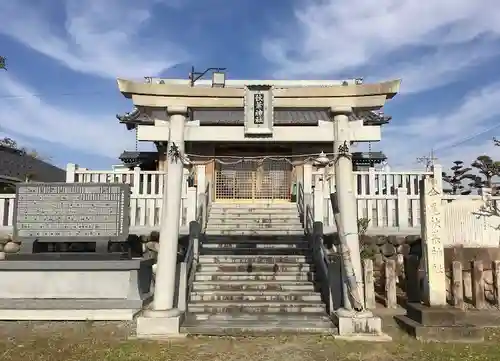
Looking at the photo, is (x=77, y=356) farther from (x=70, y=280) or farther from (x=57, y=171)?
(x=57, y=171)

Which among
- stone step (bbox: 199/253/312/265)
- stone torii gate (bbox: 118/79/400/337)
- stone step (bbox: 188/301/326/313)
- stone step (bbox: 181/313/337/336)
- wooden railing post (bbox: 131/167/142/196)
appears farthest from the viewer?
wooden railing post (bbox: 131/167/142/196)

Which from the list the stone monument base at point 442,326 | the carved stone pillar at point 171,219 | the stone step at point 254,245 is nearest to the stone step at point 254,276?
the stone step at point 254,245

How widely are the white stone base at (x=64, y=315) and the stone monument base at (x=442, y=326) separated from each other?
589 cm

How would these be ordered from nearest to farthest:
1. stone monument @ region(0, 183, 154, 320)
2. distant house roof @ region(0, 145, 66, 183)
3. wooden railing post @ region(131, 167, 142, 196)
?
stone monument @ region(0, 183, 154, 320) < wooden railing post @ region(131, 167, 142, 196) < distant house roof @ region(0, 145, 66, 183)

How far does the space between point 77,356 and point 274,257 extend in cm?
543

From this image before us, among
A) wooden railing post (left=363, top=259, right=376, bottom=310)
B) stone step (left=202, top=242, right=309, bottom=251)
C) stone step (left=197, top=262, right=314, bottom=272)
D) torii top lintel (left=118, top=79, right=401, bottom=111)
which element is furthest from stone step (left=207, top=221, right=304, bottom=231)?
torii top lintel (left=118, top=79, right=401, bottom=111)

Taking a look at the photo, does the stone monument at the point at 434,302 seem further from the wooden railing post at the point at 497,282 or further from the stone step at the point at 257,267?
the wooden railing post at the point at 497,282

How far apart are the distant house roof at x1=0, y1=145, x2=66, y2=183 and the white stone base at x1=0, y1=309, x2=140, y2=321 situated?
35.7ft

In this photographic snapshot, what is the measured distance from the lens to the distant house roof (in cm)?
1827

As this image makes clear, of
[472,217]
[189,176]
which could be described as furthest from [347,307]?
[189,176]

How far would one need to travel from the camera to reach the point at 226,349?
21.1 feet

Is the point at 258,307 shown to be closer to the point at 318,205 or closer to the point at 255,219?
the point at 318,205

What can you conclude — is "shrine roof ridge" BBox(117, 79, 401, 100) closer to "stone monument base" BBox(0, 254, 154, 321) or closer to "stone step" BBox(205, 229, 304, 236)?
"stone monument base" BBox(0, 254, 154, 321)

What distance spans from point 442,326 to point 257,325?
331 cm
